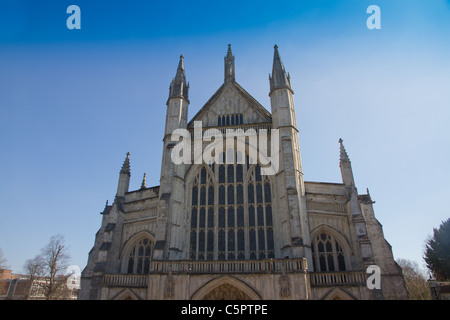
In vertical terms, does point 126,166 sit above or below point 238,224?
above

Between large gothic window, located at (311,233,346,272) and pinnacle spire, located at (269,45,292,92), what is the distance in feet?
35.7

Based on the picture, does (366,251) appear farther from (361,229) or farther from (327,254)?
(327,254)

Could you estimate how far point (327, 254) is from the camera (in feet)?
60.0

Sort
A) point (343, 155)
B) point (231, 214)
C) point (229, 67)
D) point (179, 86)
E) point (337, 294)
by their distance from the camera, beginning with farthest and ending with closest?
1. point (229, 67)
2. point (179, 86)
3. point (343, 155)
4. point (231, 214)
5. point (337, 294)

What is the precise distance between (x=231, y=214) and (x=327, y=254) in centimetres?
639

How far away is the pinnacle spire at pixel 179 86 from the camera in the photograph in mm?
23341

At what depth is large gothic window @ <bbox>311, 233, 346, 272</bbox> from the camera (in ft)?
59.0

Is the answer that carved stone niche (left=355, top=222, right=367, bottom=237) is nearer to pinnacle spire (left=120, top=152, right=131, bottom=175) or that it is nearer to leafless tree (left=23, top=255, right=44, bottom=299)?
pinnacle spire (left=120, top=152, right=131, bottom=175)

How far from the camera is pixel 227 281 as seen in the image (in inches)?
591

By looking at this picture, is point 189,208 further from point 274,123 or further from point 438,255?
point 438,255

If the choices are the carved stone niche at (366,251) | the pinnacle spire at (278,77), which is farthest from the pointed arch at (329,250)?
the pinnacle spire at (278,77)

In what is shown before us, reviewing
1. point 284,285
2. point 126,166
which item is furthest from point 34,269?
point 284,285

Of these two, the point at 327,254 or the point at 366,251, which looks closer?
the point at 366,251
